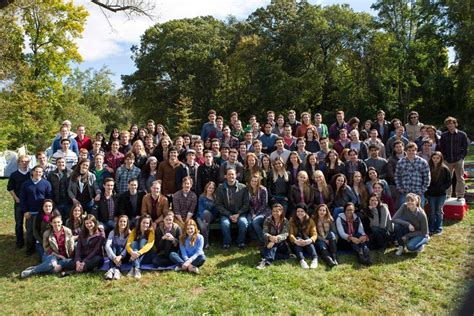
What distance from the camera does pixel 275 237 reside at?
277 inches

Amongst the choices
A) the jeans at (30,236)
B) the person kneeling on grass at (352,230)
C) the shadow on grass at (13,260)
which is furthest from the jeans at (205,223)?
the jeans at (30,236)

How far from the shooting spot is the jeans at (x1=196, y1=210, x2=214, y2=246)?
7.73 meters

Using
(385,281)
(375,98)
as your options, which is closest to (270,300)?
(385,281)

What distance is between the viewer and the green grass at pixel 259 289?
551 centimetres

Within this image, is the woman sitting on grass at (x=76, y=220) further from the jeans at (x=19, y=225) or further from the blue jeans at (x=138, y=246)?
the jeans at (x=19, y=225)

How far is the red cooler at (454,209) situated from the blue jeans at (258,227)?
176 inches

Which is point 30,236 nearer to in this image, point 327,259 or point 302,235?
point 302,235

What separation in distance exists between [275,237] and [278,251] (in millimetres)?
358

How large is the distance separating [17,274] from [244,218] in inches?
165

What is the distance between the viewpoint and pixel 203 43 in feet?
123

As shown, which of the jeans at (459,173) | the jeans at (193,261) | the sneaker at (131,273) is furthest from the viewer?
the jeans at (459,173)

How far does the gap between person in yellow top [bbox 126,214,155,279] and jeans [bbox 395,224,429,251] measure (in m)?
4.51

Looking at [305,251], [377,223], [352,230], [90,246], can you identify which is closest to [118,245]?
[90,246]

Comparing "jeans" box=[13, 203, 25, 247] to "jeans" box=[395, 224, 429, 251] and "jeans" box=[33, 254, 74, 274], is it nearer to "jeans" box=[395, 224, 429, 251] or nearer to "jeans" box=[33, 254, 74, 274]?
"jeans" box=[33, 254, 74, 274]
